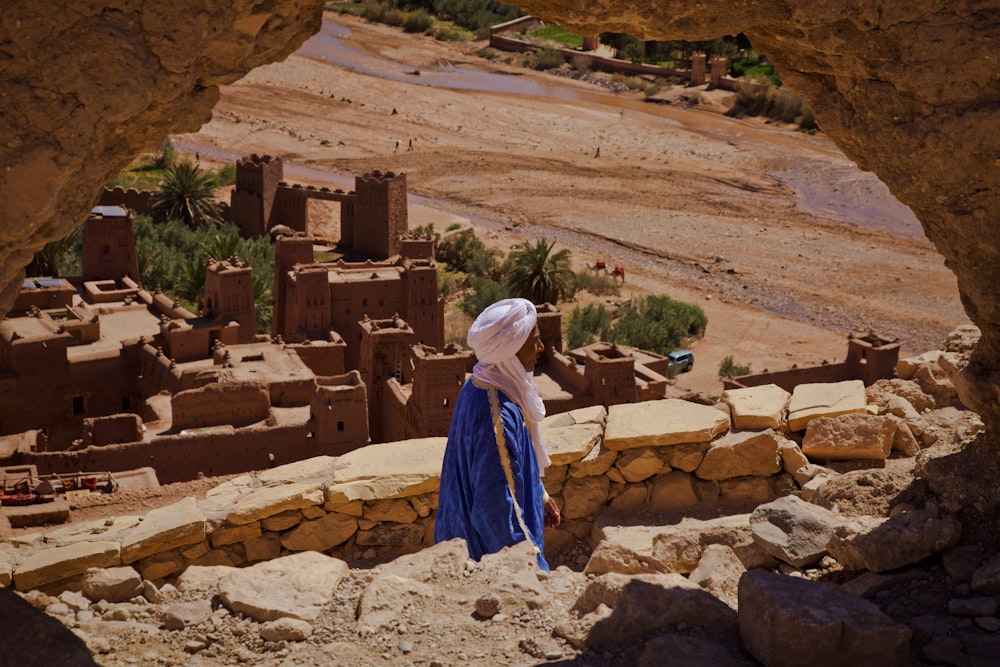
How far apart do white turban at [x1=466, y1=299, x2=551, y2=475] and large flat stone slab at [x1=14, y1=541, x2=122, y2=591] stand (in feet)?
7.72

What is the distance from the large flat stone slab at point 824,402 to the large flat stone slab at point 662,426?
51 centimetres

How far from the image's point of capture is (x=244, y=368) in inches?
776

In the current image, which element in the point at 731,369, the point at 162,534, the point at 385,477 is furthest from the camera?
the point at 731,369

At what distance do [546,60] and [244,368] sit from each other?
50051 millimetres

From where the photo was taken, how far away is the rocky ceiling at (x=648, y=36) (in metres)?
3.99

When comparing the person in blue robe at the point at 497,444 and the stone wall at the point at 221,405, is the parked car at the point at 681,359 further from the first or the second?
the person in blue robe at the point at 497,444

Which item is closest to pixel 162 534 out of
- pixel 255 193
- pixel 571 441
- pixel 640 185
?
pixel 571 441

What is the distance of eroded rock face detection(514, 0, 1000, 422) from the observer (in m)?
4.58

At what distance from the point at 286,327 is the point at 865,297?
797 inches

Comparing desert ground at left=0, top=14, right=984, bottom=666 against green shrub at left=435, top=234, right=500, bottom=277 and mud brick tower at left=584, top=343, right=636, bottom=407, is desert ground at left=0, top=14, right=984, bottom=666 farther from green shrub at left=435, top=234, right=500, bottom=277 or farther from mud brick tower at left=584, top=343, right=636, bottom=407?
mud brick tower at left=584, top=343, right=636, bottom=407

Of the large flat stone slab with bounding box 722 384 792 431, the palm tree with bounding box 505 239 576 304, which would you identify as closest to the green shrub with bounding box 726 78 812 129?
the palm tree with bounding box 505 239 576 304

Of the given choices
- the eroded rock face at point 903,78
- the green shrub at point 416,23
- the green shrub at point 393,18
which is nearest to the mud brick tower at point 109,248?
the eroded rock face at point 903,78

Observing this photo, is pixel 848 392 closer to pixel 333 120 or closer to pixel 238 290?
pixel 238 290

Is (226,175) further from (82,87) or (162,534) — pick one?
(82,87)
